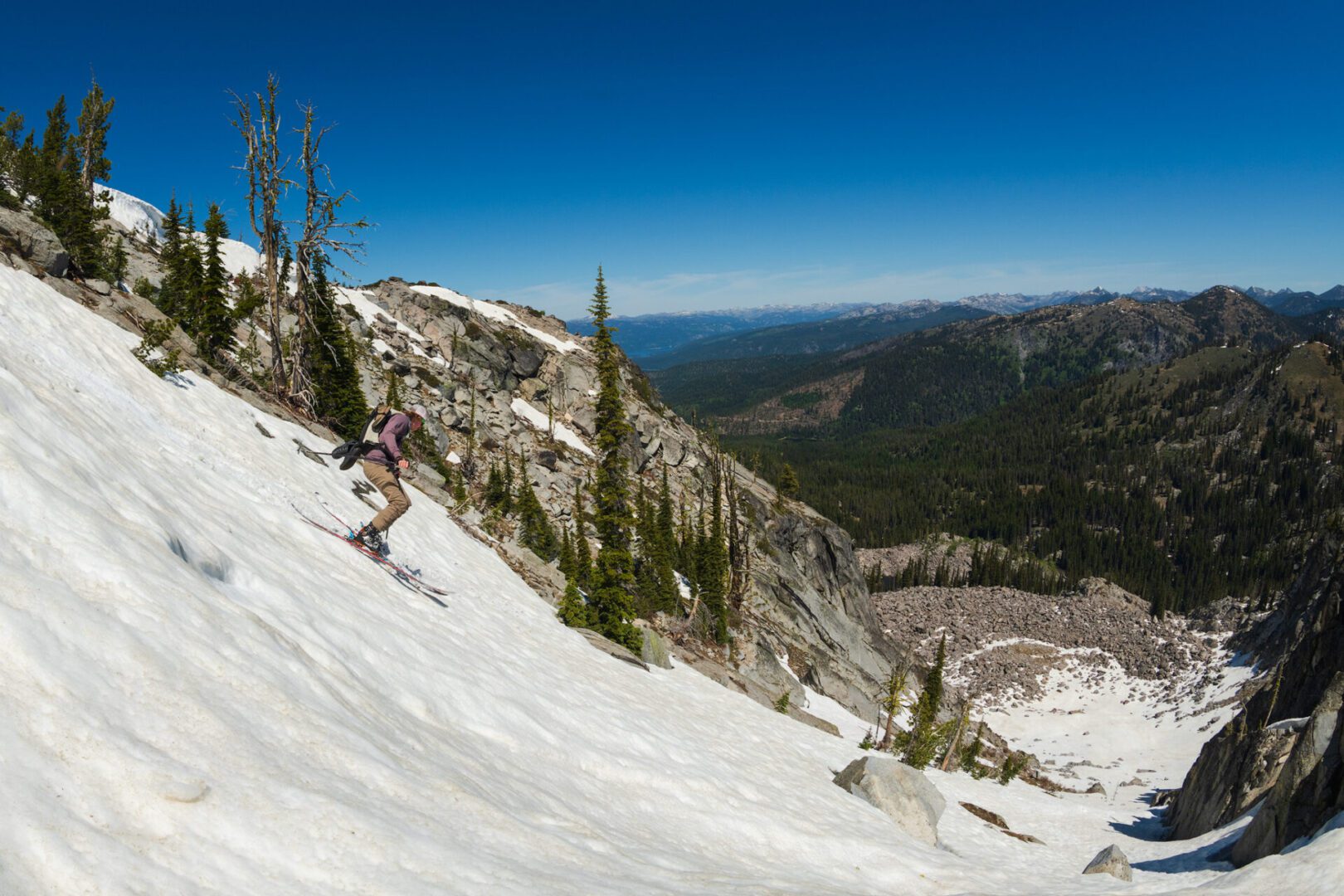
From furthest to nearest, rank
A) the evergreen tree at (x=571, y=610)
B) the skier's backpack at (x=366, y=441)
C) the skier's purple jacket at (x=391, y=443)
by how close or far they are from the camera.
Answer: the evergreen tree at (x=571, y=610) < the skier's backpack at (x=366, y=441) < the skier's purple jacket at (x=391, y=443)

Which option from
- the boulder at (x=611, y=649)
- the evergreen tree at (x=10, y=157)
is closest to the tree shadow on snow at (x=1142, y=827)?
the boulder at (x=611, y=649)

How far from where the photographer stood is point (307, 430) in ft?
66.0

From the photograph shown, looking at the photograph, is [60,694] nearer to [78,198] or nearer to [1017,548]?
[78,198]

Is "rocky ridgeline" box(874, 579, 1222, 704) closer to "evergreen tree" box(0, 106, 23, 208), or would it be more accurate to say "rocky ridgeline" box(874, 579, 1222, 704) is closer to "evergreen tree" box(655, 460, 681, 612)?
A: "evergreen tree" box(655, 460, 681, 612)

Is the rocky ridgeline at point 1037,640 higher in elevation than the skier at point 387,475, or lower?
lower

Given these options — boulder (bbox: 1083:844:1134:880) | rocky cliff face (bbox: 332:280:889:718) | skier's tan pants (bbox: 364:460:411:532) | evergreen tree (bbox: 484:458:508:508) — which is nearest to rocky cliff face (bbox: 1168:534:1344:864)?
boulder (bbox: 1083:844:1134:880)

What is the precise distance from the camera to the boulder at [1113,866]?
12.5 metres

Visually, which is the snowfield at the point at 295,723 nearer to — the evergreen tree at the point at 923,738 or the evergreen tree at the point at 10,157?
the evergreen tree at the point at 923,738

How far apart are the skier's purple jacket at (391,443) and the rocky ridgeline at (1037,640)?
74186 mm

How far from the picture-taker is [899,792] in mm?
14836

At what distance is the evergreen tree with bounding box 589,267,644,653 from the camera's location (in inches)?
894

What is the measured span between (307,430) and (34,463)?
46.9 ft

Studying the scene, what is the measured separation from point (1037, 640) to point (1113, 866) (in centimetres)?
9171

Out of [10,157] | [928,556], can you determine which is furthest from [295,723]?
[928,556]
